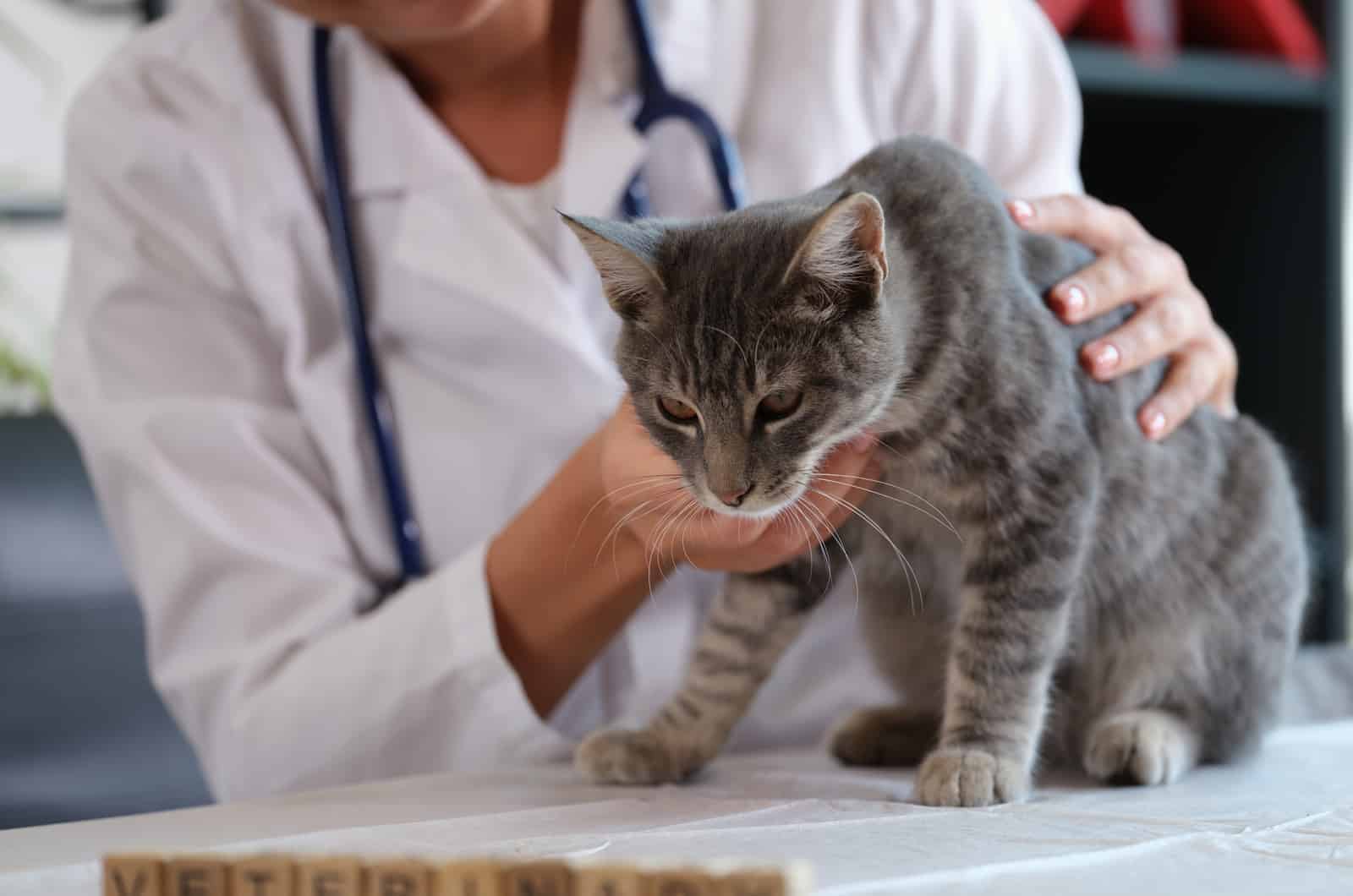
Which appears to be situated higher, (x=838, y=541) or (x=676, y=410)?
(x=676, y=410)

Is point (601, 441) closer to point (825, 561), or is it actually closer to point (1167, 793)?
point (825, 561)

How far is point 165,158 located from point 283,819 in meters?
0.61

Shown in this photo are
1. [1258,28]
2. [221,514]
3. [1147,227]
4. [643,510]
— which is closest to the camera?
[643,510]

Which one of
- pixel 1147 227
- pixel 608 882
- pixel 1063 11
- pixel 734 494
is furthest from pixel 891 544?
pixel 1147 227

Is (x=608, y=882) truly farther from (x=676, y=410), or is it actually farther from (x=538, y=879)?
(x=676, y=410)

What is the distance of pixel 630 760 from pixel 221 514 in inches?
17.3

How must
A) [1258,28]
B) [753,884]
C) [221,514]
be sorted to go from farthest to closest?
[1258,28], [221,514], [753,884]

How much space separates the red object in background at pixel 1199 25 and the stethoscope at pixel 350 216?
Result: 75 cm

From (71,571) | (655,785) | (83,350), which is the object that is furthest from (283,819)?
(71,571)

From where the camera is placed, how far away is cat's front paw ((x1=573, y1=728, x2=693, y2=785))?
33.7 inches

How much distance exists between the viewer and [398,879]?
45 centimetres

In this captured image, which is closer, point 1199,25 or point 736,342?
point 736,342

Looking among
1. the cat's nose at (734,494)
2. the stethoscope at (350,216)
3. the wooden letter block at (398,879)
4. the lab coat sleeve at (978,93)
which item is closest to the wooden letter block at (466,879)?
the wooden letter block at (398,879)

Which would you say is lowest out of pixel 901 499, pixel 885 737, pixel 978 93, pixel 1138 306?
pixel 885 737
